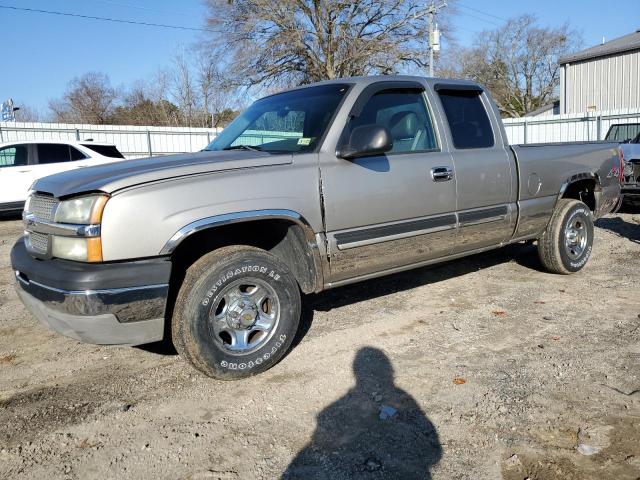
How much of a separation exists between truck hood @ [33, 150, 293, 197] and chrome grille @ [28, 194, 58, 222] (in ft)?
0.18

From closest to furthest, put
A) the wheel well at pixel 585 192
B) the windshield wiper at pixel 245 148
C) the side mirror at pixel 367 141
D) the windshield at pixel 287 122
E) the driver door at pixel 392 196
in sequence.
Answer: the side mirror at pixel 367 141
the driver door at pixel 392 196
the windshield at pixel 287 122
the windshield wiper at pixel 245 148
the wheel well at pixel 585 192

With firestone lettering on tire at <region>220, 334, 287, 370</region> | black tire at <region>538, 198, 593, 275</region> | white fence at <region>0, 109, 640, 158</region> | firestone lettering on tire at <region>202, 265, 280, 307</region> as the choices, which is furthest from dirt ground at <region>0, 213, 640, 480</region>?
white fence at <region>0, 109, 640, 158</region>

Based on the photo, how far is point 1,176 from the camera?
1114 centimetres

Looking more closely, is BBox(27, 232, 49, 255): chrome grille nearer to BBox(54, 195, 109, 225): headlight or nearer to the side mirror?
BBox(54, 195, 109, 225): headlight

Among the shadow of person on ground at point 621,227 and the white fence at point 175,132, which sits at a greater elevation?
the white fence at point 175,132

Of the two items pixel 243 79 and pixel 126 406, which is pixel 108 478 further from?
pixel 243 79

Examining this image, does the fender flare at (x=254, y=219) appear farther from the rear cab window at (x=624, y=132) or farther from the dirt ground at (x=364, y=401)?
the rear cab window at (x=624, y=132)

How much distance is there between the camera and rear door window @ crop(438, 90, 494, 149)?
4.68m

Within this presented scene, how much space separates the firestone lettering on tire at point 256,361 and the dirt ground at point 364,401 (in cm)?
11

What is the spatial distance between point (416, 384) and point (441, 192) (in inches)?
65.5

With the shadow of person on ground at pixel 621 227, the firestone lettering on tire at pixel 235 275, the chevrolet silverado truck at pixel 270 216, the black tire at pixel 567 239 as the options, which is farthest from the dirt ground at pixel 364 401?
the shadow of person on ground at pixel 621 227

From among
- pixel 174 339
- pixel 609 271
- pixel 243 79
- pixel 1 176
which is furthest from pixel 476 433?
pixel 243 79

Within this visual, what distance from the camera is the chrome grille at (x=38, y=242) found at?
10.8 feet

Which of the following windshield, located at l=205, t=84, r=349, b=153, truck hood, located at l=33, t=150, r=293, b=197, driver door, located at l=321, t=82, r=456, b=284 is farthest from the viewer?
windshield, located at l=205, t=84, r=349, b=153
